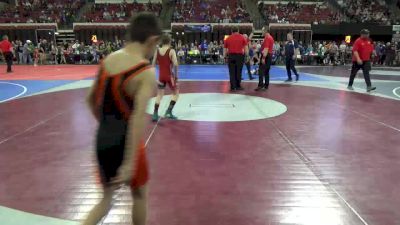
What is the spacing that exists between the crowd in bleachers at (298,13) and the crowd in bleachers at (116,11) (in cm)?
852

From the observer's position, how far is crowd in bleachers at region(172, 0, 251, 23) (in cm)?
2858

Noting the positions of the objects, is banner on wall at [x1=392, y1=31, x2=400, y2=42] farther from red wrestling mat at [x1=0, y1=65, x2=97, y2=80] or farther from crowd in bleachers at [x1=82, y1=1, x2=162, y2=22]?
red wrestling mat at [x1=0, y1=65, x2=97, y2=80]

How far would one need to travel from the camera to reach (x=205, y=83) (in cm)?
1294

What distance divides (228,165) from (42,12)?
1135 inches

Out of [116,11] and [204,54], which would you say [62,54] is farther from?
[116,11]

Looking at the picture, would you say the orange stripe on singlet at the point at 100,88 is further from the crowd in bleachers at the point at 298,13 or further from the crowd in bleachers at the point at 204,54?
the crowd in bleachers at the point at 298,13

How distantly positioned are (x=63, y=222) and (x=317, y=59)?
21.8 m

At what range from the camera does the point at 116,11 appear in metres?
30.5

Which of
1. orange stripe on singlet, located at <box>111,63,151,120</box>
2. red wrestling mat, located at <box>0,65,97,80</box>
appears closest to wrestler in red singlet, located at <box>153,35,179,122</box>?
orange stripe on singlet, located at <box>111,63,151,120</box>

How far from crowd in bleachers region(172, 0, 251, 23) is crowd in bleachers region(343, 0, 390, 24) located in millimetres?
7692

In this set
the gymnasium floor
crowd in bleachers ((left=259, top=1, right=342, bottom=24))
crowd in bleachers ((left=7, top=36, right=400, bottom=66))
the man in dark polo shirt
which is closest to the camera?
the gymnasium floor

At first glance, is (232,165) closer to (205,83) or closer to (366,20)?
(205,83)

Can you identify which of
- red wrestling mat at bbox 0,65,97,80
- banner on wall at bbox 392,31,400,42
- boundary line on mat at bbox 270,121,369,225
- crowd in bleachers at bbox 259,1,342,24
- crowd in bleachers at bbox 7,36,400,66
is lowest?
boundary line on mat at bbox 270,121,369,225

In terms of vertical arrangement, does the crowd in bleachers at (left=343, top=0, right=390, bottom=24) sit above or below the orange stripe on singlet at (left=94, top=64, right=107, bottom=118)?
above
